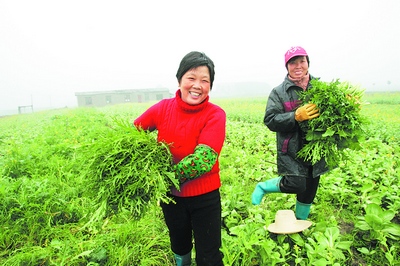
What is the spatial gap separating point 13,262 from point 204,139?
6.80 ft

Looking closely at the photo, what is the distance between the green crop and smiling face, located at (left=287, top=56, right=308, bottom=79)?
142 cm

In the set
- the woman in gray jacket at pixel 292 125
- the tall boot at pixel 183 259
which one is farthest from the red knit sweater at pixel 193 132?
the woman in gray jacket at pixel 292 125

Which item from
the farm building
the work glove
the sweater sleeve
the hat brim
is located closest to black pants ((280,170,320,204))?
the hat brim

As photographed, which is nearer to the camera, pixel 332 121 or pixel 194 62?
pixel 194 62

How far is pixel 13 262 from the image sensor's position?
6.84 ft

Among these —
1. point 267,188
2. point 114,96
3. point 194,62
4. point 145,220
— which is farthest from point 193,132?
point 114,96

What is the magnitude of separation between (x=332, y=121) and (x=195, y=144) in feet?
3.89

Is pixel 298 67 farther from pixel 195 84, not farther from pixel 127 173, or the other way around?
pixel 127 173

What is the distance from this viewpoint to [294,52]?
6.91 ft

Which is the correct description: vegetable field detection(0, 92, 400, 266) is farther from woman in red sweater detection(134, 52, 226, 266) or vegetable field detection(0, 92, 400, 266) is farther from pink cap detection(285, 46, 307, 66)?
pink cap detection(285, 46, 307, 66)

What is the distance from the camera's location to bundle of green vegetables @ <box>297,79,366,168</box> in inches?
76.4

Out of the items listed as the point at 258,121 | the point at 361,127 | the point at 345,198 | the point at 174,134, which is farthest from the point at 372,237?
the point at 258,121

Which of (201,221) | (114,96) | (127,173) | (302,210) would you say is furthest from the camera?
(114,96)

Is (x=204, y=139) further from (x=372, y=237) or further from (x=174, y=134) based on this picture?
(x=372, y=237)
